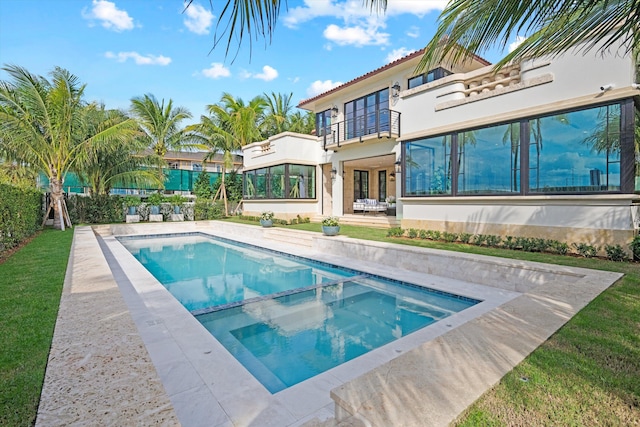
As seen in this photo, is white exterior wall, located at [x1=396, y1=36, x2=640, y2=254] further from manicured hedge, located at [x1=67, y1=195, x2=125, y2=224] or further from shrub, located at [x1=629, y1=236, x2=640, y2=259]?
manicured hedge, located at [x1=67, y1=195, x2=125, y2=224]

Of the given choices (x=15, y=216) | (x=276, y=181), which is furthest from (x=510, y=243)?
(x=15, y=216)

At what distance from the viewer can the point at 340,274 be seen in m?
9.54

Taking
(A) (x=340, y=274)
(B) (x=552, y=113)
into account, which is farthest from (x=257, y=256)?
(B) (x=552, y=113)

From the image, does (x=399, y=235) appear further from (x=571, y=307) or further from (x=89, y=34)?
(x=89, y=34)

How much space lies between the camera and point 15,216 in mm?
11273

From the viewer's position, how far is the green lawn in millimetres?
2230

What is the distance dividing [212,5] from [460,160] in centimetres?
1080

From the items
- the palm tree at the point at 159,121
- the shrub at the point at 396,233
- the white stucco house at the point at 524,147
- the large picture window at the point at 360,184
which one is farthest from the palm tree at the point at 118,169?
the shrub at the point at 396,233

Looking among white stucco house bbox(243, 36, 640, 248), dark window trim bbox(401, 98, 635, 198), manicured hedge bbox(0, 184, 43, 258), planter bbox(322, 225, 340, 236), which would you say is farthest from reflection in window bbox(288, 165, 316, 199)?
manicured hedge bbox(0, 184, 43, 258)

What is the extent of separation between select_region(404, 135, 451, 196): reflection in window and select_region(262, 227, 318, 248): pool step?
444 centimetres

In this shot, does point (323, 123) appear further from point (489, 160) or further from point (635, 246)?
point (635, 246)

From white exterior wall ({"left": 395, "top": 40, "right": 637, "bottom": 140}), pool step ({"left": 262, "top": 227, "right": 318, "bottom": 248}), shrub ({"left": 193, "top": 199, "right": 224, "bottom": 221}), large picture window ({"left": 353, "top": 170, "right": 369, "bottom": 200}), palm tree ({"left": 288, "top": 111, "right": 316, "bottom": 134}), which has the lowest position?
pool step ({"left": 262, "top": 227, "right": 318, "bottom": 248})

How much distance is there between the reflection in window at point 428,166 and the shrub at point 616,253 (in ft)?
15.0

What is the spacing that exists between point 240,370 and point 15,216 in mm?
12462
